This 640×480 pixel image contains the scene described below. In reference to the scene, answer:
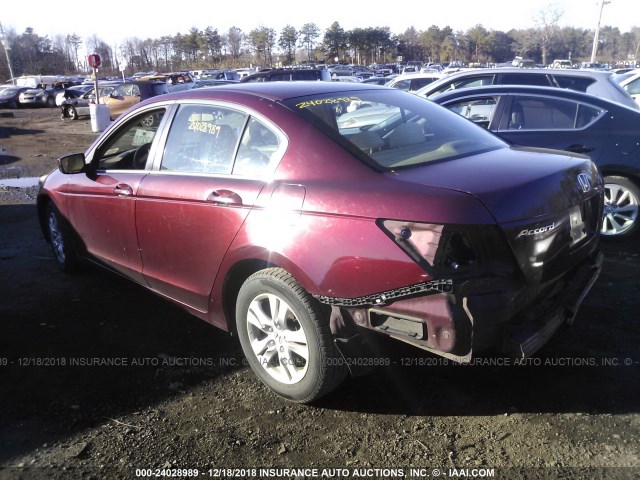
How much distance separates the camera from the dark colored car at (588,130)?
17.9ft

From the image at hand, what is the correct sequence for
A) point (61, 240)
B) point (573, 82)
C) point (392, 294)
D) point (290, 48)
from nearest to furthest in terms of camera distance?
point (392, 294), point (61, 240), point (573, 82), point (290, 48)

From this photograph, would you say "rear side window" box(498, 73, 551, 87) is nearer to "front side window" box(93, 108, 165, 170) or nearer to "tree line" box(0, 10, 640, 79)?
"front side window" box(93, 108, 165, 170)

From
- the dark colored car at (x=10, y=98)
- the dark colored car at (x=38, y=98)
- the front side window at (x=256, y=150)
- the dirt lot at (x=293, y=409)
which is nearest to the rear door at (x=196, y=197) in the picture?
the front side window at (x=256, y=150)

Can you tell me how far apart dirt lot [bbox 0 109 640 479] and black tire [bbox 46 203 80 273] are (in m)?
0.84

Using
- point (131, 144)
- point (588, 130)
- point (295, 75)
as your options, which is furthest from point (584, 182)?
point (295, 75)

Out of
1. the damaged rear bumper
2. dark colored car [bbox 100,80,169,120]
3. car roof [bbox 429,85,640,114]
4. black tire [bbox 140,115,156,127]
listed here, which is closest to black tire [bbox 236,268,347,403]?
the damaged rear bumper

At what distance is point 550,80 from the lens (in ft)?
28.8

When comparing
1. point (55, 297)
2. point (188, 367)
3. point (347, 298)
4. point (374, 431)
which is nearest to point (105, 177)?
point (55, 297)

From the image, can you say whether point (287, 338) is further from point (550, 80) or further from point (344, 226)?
point (550, 80)

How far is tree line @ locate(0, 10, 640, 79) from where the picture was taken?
83000mm

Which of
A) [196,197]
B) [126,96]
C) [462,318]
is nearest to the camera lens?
[462,318]

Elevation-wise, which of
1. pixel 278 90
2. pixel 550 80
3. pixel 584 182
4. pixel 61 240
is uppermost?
pixel 278 90

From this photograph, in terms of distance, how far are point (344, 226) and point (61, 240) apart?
357 centimetres

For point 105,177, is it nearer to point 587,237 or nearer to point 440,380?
point 440,380
